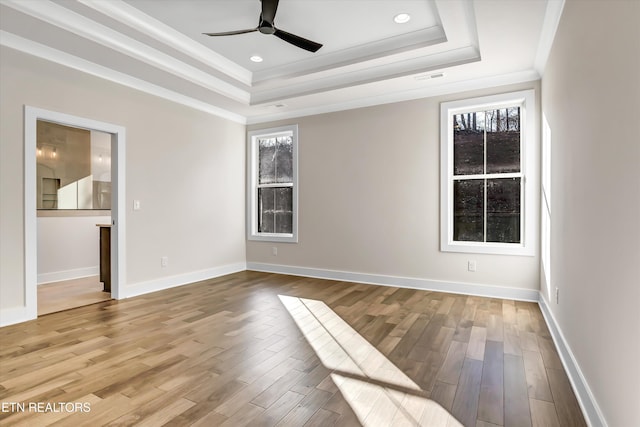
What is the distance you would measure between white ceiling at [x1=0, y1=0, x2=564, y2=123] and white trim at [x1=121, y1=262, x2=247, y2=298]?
2.53 m

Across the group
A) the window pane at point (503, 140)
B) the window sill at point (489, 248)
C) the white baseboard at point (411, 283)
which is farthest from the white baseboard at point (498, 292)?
the window pane at point (503, 140)

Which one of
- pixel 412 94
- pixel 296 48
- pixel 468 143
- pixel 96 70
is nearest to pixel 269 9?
pixel 296 48

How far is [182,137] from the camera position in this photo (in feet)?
16.1

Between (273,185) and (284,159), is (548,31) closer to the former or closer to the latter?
(284,159)

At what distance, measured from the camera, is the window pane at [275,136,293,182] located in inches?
228

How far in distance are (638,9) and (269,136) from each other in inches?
206

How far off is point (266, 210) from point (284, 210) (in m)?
0.42

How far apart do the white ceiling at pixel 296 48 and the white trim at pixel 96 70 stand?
0.03ft

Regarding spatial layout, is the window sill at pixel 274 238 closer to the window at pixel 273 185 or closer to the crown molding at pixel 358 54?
the window at pixel 273 185

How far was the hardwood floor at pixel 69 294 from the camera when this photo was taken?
3.86 meters

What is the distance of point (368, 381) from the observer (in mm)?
2156

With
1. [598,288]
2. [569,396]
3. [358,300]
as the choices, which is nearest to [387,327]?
[358,300]

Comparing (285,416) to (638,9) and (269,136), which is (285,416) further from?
(269,136)

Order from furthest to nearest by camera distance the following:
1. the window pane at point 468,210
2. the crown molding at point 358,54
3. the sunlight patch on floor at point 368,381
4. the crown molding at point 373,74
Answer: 1. the window pane at point 468,210
2. the crown molding at point 373,74
3. the crown molding at point 358,54
4. the sunlight patch on floor at point 368,381
